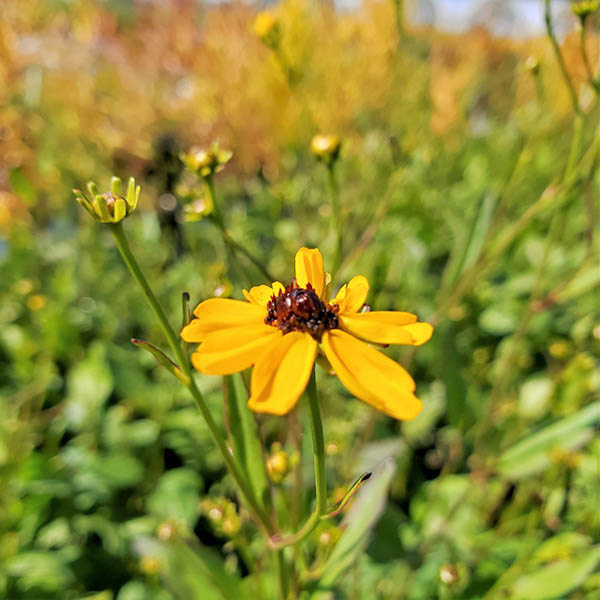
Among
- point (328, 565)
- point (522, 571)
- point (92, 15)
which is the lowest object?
point (522, 571)

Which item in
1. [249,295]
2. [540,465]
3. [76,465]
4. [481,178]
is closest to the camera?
[249,295]

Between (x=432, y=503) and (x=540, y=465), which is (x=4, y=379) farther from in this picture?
(x=540, y=465)

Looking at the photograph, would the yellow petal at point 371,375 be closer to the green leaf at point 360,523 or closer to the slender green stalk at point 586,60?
the green leaf at point 360,523

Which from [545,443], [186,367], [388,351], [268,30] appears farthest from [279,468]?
[268,30]

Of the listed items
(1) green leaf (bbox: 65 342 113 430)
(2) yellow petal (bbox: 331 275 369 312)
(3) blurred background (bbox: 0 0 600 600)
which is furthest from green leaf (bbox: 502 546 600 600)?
(1) green leaf (bbox: 65 342 113 430)

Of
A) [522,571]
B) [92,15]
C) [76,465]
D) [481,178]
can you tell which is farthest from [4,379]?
[92,15]

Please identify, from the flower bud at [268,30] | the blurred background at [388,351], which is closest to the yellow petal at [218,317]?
the blurred background at [388,351]

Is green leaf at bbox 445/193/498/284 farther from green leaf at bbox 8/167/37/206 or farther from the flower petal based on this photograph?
green leaf at bbox 8/167/37/206
